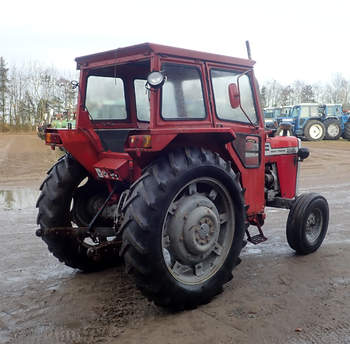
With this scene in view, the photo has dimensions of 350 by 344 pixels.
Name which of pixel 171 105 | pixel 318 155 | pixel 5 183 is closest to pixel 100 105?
pixel 171 105

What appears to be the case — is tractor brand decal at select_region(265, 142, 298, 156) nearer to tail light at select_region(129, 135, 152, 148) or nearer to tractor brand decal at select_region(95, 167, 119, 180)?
tractor brand decal at select_region(95, 167, 119, 180)

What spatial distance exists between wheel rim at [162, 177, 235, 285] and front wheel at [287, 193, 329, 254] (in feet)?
4.41

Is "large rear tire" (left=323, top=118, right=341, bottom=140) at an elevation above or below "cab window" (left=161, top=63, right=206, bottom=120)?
below

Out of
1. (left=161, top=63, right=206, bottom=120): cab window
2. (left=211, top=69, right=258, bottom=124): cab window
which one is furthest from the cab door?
(left=161, top=63, right=206, bottom=120): cab window

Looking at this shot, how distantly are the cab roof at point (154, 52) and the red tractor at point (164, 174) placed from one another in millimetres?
12

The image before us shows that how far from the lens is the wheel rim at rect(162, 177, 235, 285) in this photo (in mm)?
3658

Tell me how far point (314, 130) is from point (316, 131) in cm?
16

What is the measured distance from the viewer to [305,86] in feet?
210

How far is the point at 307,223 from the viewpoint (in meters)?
5.20

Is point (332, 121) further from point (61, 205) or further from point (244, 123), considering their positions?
point (61, 205)

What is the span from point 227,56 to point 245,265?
7.66 feet

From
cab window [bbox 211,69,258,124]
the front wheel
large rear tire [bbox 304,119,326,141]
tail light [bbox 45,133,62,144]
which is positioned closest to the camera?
tail light [bbox 45,133,62,144]

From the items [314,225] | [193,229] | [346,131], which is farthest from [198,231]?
[346,131]

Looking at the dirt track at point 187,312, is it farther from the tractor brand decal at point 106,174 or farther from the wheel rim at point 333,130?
the wheel rim at point 333,130
